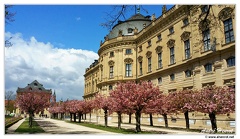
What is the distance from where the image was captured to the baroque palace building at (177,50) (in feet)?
63.0

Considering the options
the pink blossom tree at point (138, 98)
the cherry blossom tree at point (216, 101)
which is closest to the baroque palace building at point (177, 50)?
the cherry blossom tree at point (216, 101)

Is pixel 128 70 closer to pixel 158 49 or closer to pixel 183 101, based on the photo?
pixel 158 49

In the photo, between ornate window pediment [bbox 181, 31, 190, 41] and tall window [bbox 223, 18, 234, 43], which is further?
ornate window pediment [bbox 181, 31, 190, 41]

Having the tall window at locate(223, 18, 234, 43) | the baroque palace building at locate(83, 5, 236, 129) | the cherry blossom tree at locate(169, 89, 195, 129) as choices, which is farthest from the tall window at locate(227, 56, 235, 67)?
the cherry blossom tree at locate(169, 89, 195, 129)

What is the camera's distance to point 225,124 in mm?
18781

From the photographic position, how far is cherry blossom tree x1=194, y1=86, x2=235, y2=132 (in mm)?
14969

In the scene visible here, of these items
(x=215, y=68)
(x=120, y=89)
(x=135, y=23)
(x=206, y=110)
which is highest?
(x=135, y=23)

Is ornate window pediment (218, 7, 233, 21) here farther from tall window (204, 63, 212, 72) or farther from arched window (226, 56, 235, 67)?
tall window (204, 63, 212, 72)

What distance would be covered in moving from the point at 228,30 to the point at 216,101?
23.8 feet

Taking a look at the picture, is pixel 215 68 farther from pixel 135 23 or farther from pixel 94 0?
pixel 135 23

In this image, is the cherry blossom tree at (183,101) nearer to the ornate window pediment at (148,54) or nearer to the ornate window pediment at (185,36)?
the ornate window pediment at (185,36)

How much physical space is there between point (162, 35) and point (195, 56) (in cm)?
786

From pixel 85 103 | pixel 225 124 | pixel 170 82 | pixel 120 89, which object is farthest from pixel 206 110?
pixel 85 103

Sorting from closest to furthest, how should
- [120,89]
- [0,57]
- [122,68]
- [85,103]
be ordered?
[0,57] < [120,89] < [85,103] < [122,68]
